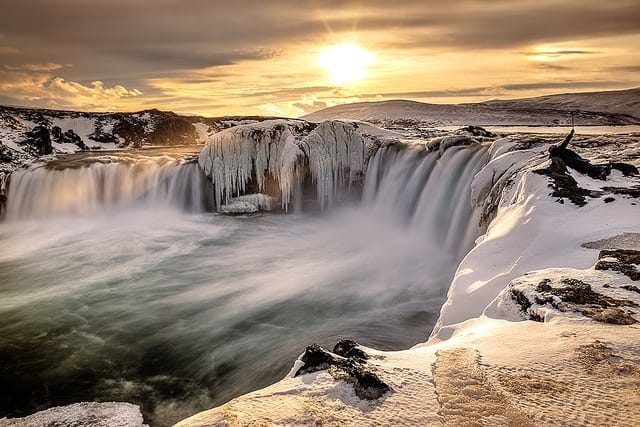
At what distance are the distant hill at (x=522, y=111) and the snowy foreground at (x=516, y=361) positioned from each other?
32868 mm

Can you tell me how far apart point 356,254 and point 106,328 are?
6.71 meters

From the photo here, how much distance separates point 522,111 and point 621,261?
53880 millimetres

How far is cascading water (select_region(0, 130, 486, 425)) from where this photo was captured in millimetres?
6398

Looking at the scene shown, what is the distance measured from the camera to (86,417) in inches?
193

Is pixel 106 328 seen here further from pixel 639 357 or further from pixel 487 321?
pixel 639 357

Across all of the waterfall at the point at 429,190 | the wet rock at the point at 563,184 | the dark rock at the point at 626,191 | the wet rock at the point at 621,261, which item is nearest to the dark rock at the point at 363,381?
the wet rock at the point at 621,261

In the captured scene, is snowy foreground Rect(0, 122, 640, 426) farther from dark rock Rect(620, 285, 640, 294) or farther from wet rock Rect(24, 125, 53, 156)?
wet rock Rect(24, 125, 53, 156)

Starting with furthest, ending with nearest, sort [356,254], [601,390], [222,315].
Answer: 1. [356,254]
2. [222,315]
3. [601,390]

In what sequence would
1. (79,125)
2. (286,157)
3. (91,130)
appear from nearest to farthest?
(286,157), (91,130), (79,125)

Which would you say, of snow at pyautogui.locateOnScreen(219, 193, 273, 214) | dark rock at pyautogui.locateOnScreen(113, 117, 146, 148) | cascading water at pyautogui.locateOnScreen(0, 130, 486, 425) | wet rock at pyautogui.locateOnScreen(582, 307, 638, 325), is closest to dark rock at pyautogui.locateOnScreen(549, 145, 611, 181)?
cascading water at pyautogui.locateOnScreen(0, 130, 486, 425)

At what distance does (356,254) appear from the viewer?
11.8 meters

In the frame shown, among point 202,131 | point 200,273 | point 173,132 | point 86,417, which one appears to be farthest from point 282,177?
point 202,131

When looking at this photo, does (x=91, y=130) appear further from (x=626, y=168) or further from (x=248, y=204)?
(x=626, y=168)

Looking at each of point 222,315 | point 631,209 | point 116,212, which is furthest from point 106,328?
point 116,212
